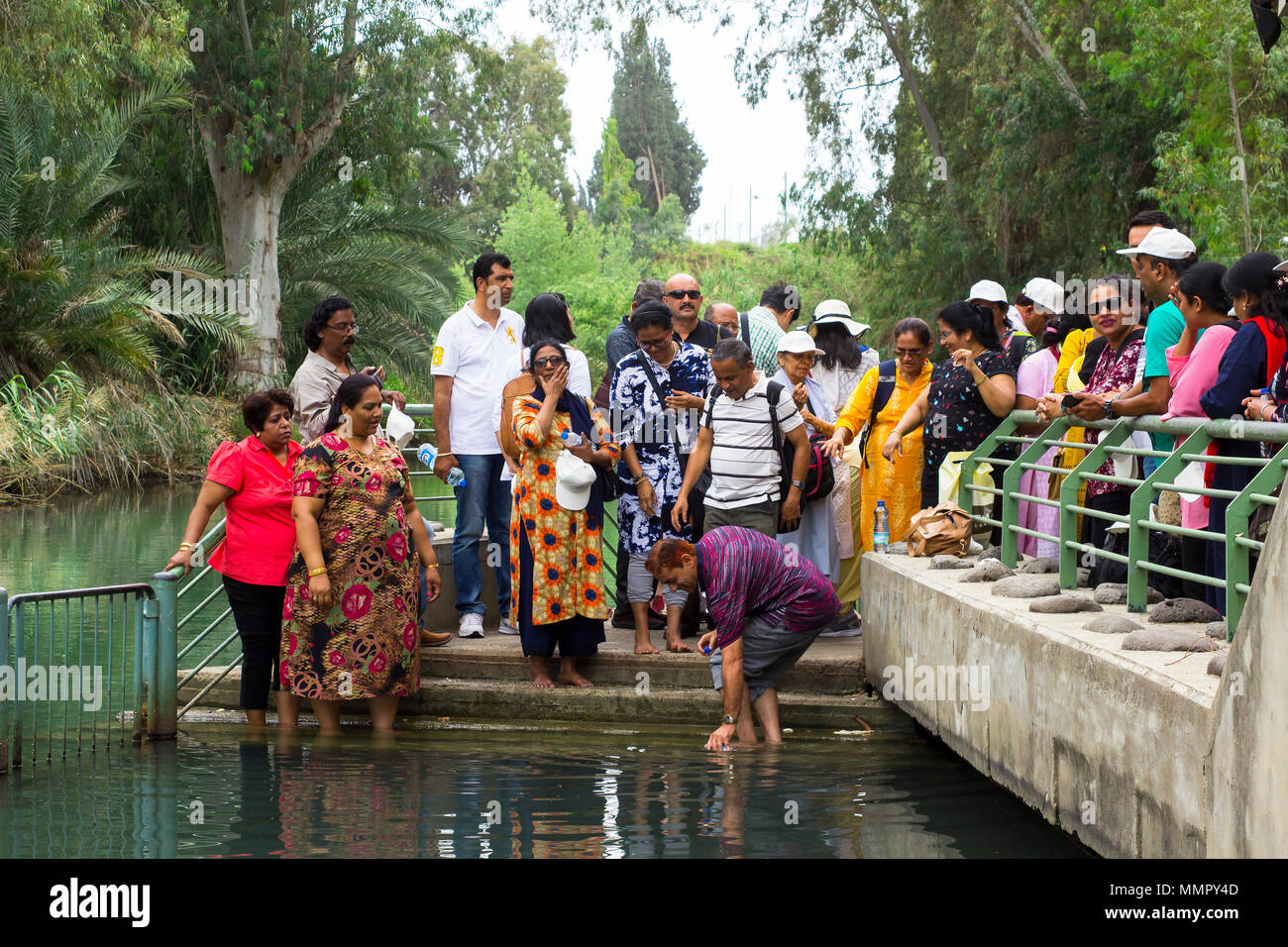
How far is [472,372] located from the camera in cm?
846

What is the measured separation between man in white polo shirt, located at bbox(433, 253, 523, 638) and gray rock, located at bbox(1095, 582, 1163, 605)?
3.65 m

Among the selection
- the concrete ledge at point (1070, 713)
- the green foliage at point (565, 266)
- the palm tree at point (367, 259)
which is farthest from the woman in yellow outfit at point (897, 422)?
the green foliage at point (565, 266)

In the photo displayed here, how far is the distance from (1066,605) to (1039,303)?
3576 mm

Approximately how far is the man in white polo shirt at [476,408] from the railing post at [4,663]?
99.0 inches

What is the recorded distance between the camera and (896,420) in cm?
859

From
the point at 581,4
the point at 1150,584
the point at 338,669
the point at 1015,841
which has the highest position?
the point at 581,4

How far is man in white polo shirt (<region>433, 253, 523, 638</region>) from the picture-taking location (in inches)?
331

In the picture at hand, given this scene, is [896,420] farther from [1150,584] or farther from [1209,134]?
[1209,134]

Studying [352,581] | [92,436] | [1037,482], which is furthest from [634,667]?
[92,436]

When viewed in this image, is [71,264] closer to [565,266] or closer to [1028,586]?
[1028,586]

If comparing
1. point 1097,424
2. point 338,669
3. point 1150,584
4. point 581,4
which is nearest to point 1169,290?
point 1097,424

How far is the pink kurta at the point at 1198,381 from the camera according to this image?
5793mm

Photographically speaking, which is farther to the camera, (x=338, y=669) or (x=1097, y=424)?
(x=338, y=669)
